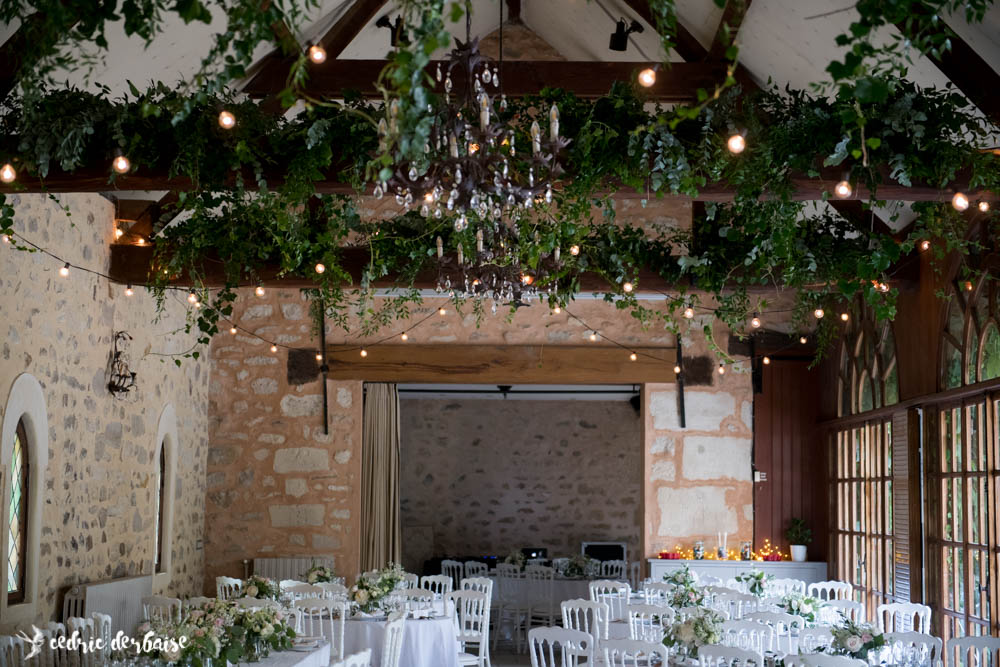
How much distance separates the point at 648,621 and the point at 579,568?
3972 mm

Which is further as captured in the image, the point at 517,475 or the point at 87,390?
the point at 517,475

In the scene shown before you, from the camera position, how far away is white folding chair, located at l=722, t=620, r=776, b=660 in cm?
652

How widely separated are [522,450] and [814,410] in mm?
4725

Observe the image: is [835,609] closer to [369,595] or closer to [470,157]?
[369,595]

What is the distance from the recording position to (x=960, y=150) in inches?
187

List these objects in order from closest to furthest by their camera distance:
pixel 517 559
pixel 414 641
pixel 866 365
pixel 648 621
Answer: pixel 414 641, pixel 648 621, pixel 866 365, pixel 517 559

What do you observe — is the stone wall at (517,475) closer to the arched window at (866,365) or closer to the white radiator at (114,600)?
the arched window at (866,365)

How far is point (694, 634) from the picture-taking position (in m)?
5.80

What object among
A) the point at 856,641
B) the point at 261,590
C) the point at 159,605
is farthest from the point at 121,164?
the point at 856,641

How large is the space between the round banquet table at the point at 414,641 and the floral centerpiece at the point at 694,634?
2.25 m

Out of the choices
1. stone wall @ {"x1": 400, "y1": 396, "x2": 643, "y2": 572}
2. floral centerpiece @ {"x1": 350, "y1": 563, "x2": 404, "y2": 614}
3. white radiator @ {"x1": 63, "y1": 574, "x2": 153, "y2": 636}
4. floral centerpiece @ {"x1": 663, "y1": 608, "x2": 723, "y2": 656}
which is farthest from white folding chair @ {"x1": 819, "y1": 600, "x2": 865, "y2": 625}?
stone wall @ {"x1": 400, "y1": 396, "x2": 643, "y2": 572}

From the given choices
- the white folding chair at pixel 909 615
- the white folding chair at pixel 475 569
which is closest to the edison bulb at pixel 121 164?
the white folding chair at pixel 909 615

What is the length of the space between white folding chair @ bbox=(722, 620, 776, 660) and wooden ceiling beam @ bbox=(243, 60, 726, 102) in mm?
3896

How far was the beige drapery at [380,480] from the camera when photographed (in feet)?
38.6
